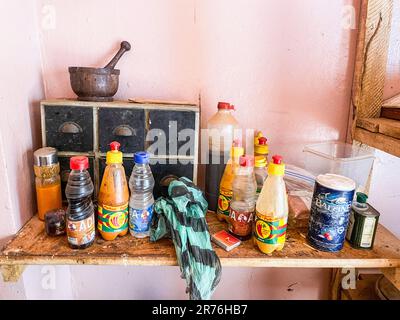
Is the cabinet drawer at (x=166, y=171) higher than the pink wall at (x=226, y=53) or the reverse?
the reverse

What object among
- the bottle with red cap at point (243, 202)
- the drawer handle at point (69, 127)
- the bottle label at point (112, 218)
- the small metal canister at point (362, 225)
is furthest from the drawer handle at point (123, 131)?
the small metal canister at point (362, 225)

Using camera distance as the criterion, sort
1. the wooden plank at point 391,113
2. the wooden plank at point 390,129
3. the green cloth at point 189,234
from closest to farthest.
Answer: the green cloth at point 189,234
the wooden plank at point 390,129
the wooden plank at point 391,113

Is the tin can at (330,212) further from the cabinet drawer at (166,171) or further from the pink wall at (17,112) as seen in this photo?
the pink wall at (17,112)

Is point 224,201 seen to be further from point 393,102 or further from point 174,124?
point 393,102

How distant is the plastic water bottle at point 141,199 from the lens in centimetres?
70

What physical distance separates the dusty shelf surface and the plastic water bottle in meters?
0.03

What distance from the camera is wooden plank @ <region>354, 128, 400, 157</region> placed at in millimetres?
726

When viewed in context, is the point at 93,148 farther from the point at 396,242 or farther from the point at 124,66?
the point at 396,242

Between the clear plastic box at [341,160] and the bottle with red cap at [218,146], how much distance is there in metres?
0.29

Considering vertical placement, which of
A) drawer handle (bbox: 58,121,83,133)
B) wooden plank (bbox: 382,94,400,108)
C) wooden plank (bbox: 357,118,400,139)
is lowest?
drawer handle (bbox: 58,121,83,133)

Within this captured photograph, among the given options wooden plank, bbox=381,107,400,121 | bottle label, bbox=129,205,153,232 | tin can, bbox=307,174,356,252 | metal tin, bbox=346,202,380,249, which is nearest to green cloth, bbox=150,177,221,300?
bottle label, bbox=129,205,153,232

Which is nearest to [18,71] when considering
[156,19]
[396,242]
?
[156,19]

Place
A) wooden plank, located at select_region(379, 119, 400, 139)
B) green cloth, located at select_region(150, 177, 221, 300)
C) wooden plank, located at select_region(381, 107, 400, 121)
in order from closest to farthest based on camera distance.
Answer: green cloth, located at select_region(150, 177, 221, 300)
wooden plank, located at select_region(379, 119, 400, 139)
wooden plank, located at select_region(381, 107, 400, 121)

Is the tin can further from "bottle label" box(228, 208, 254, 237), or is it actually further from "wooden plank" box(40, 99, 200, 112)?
"wooden plank" box(40, 99, 200, 112)
